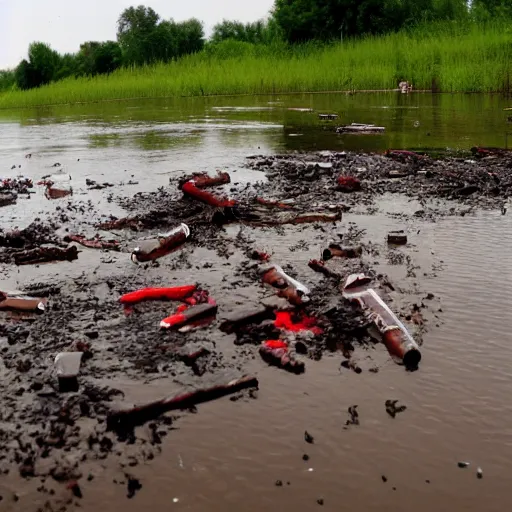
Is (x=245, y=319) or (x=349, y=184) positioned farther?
(x=349, y=184)

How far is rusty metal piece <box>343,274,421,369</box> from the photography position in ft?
10.4

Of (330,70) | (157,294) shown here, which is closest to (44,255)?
(157,294)

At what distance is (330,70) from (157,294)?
2629 cm

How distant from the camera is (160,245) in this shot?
5.18 metres

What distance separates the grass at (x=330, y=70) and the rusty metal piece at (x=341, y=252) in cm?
1975

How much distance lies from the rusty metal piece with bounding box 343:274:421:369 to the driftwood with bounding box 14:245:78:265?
102 inches

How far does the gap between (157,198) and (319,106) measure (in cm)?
1571

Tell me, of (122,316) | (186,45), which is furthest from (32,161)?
(186,45)

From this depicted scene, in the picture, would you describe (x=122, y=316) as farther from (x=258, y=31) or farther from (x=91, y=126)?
(x=258, y=31)

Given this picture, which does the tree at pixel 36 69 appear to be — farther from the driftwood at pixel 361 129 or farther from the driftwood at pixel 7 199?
the driftwood at pixel 7 199

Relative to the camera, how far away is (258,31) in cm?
7919

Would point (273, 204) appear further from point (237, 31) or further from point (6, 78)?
point (237, 31)

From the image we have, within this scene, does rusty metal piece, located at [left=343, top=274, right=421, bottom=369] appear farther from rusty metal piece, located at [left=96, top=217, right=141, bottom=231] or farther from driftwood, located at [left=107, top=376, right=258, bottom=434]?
rusty metal piece, located at [left=96, top=217, right=141, bottom=231]

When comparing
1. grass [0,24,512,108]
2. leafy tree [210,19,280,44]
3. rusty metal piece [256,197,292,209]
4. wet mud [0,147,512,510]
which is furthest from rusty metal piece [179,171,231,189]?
leafy tree [210,19,280,44]
